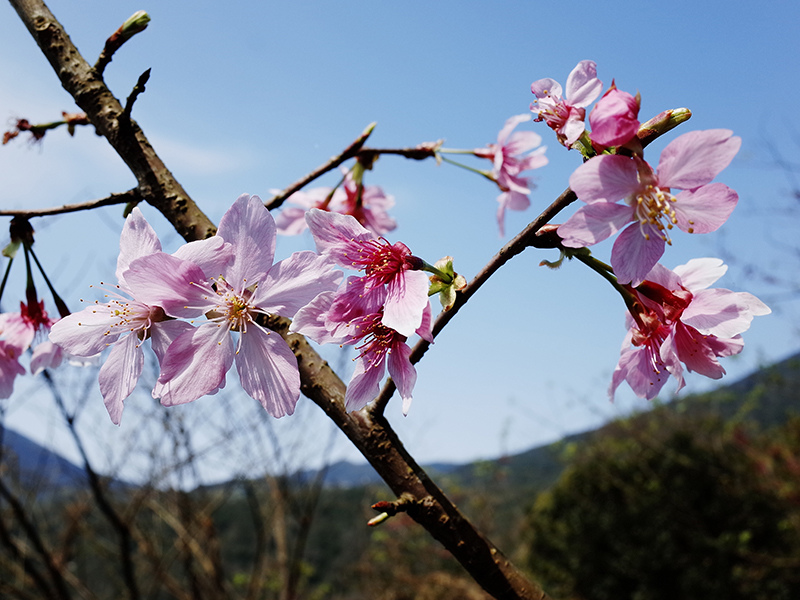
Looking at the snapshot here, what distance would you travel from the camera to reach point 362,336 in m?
0.65

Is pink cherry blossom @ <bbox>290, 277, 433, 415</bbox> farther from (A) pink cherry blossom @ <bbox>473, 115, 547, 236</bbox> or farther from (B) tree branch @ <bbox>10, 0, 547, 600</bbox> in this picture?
(A) pink cherry blossom @ <bbox>473, 115, 547, 236</bbox>

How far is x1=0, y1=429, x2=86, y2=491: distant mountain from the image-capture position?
450 cm

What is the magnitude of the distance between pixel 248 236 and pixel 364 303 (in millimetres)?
145

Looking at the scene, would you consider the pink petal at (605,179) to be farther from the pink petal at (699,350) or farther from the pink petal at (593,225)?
the pink petal at (699,350)

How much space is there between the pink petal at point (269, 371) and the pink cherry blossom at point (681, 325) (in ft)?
1.40

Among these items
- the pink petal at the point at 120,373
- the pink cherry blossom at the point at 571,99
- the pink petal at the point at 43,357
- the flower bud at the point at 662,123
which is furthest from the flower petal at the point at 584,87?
the pink petal at the point at 43,357

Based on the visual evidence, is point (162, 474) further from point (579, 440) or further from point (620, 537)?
point (579, 440)

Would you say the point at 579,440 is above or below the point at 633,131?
below

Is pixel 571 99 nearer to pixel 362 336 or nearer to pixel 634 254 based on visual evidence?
pixel 634 254

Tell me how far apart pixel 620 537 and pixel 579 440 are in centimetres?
189

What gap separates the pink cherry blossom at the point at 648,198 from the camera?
21.8 inches

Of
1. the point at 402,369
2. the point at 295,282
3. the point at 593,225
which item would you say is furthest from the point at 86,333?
the point at 593,225

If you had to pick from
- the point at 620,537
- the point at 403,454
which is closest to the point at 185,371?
the point at 403,454

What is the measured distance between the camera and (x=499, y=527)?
8211 millimetres
